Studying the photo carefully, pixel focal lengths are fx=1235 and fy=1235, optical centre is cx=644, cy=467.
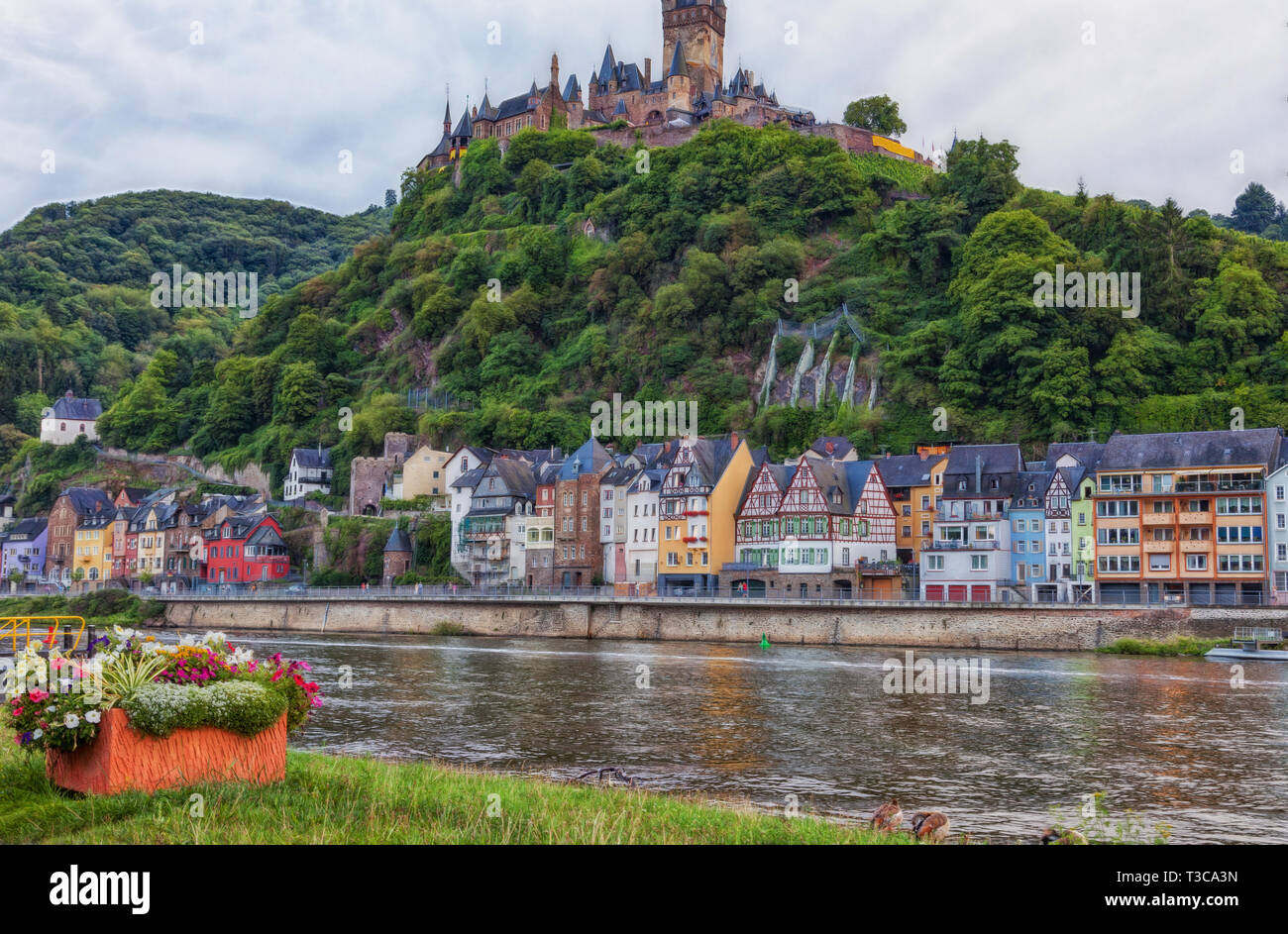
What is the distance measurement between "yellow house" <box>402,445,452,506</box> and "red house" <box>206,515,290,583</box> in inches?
433

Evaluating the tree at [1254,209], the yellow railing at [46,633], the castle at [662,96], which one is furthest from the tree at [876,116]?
the yellow railing at [46,633]

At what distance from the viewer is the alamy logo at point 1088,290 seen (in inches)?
3366

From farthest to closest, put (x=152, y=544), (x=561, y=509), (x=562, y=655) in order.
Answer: (x=152, y=544), (x=561, y=509), (x=562, y=655)

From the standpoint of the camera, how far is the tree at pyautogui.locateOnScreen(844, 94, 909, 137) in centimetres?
14075

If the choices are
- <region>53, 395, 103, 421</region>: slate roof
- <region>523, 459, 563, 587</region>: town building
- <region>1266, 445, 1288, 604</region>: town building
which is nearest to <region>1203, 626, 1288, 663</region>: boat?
<region>1266, 445, 1288, 604</region>: town building

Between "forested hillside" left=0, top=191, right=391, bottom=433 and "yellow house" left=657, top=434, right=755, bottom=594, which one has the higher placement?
"forested hillside" left=0, top=191, right=391, bottom=433

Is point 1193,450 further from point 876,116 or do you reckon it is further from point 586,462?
point 876,116

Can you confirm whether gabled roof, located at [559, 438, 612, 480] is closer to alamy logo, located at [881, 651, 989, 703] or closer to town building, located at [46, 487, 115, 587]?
alamy logo, located at [881, 651, 989, 703]

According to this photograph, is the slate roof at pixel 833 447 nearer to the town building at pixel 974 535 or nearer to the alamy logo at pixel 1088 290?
the town building at pixel 974 535

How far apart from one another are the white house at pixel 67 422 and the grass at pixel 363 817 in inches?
5137
